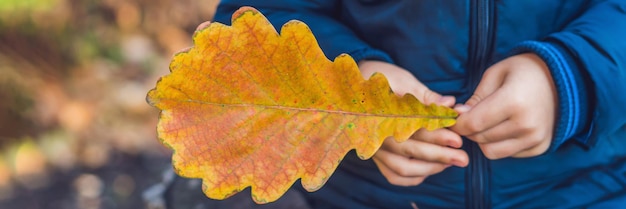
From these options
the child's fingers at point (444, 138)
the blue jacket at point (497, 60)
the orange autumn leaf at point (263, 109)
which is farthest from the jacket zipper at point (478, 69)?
the orange autumn leaf at point (263, 109)

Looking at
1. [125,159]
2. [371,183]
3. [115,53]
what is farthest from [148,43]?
[371,183]

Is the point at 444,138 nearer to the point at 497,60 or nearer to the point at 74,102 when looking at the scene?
the point at 497,60

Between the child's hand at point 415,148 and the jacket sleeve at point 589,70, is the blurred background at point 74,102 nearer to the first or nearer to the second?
the child's hand at point 415,148

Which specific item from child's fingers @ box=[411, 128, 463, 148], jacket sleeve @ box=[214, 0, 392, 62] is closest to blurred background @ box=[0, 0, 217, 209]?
jacket sleeve @ box=[214, 0, 392, 62]

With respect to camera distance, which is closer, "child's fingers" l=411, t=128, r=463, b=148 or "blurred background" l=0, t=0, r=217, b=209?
"child's fingers" l=411, t=128, r=463, b=148

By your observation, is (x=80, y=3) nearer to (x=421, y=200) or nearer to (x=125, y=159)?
(x=125, y=159)

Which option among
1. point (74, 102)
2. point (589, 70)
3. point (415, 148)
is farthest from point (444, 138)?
point (74, 102)

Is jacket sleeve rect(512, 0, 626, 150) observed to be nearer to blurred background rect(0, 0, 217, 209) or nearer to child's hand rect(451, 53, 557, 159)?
child's hand rect(451, 53, 557, 159)
